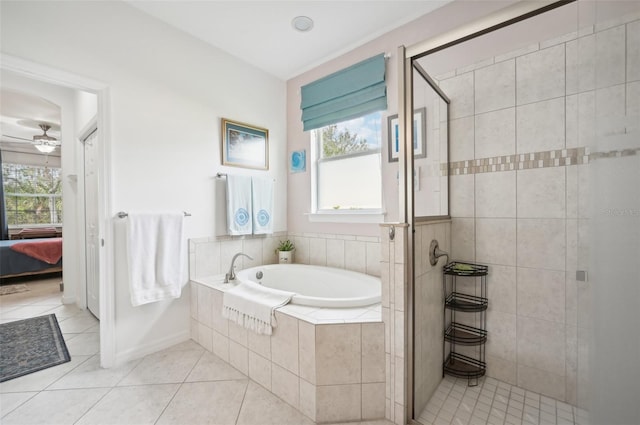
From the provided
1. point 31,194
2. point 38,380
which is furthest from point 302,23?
point 31,194

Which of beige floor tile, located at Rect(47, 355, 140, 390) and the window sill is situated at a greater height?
the window sill

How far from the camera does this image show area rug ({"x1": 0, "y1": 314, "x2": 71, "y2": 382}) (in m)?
2.04

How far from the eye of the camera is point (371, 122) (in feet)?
8.69

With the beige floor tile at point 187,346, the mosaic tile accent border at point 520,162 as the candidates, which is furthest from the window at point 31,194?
the mosaic tile accent border at point 520,162

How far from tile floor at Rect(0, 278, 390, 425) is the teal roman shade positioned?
2.28 metres

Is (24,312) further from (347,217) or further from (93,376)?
(347,217)

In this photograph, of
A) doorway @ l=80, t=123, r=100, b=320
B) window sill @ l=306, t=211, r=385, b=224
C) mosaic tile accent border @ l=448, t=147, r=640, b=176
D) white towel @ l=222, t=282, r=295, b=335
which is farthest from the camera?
doorway @ l=80, t=123, r=100, b=320

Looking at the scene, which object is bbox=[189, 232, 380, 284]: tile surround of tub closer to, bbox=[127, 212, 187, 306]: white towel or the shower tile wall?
bbox=[127, 212, 187, 306]: white towel

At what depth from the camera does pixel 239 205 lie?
2.77m

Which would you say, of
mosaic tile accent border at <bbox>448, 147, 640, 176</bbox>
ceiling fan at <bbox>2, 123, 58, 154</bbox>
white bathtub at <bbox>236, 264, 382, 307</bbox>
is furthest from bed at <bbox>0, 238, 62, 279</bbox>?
mosaic tile accent border at <bbox>448, 147, 640, 176</bbox>

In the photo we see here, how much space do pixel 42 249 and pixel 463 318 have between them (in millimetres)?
5918

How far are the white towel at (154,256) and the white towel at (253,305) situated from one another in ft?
1.76

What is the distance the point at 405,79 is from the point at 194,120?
1905mm

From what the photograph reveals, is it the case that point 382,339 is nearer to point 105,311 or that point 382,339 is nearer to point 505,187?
point 505,187
